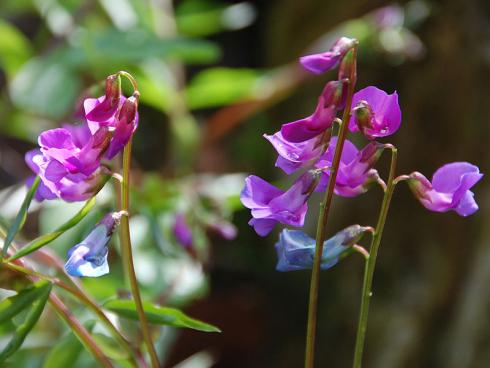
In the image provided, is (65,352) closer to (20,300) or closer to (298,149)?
(20,300)

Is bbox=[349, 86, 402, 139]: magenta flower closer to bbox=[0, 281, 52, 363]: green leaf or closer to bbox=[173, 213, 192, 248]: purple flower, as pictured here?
bbox=[0, 281, 52, 363]: green leaf

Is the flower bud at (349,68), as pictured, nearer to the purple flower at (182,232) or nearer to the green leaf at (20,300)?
the green leaf at (20,300)

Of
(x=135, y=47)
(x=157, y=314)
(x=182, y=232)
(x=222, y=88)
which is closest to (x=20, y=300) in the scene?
(x=157, y=314)

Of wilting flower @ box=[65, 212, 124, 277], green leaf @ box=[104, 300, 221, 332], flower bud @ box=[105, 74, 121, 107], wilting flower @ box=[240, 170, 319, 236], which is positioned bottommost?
green leaf @ box=[104, 300, 221, 332]

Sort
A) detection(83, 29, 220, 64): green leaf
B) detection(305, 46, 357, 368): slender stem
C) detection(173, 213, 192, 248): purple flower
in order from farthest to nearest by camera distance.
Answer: detection(83, 29, 220, 64): green leaf, detection(173, 213, 192, 248): purple flower, detection(305, 46, 357, 368): slender stem

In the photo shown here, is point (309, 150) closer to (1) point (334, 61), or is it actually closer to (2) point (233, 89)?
(1) point (334, 61)

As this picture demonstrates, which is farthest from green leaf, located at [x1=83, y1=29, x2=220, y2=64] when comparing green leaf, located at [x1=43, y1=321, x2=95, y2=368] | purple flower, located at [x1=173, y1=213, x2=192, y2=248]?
green leaf, located at [x1=43, y1=321, x2=95, y2=368]

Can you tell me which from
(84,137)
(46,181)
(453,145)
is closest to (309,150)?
(46,181)

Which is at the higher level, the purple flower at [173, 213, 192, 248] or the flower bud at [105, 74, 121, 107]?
the flower bud at [105, 74, 121, 107]
